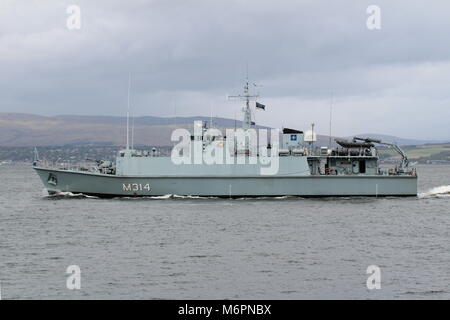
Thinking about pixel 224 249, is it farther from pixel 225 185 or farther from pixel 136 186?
pixel 136 186

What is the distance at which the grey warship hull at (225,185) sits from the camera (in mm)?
42344

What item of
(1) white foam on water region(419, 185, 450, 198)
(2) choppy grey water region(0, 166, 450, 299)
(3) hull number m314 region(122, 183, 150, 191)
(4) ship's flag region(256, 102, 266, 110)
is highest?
(4) ship's flag region(256, 102, 266, 110)

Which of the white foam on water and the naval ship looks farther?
the white foam on water

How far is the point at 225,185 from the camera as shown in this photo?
42375 millimetres

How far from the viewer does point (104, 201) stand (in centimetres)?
4175

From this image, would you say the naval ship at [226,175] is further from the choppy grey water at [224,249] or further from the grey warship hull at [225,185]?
the choppy grey water at [224,249]

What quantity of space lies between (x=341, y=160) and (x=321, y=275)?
2419 cm

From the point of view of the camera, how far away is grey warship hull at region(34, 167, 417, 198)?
42.3 m

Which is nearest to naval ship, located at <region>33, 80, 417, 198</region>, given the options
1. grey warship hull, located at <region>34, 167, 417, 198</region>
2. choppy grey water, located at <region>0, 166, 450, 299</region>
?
grey warship hull, located at <region>34, 167, 417, 198</region>

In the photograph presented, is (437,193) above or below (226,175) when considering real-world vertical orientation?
below

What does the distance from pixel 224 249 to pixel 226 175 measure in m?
16.8

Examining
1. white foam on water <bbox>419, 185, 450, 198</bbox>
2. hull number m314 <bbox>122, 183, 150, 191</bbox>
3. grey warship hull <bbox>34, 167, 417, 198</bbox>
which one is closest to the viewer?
grey warship hull <bbox>34, 167, 417, 198</bbox>

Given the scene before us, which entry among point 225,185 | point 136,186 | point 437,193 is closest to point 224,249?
point 225,185

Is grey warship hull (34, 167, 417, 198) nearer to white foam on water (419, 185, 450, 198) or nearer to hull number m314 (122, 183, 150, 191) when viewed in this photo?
hull number m314 (122, 183, 150, 191)
